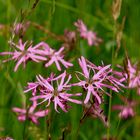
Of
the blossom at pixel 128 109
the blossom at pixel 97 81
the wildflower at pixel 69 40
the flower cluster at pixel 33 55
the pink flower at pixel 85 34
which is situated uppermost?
the pink flower at pixel 85 34

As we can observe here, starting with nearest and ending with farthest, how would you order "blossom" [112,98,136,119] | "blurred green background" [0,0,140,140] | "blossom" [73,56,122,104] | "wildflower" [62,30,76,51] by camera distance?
"blossom" [73,56,122,104]
"wildflower" [62,30,76,51]
"blurred green background" [0,0,140,140]
"blossom" [112,98,136,119]

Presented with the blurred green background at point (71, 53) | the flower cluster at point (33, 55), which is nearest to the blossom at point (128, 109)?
the blurred green background at point (71, 53)

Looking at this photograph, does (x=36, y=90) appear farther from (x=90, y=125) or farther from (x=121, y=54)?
(x=121, y=54)

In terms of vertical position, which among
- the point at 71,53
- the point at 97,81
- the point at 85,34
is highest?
the point at 85,34

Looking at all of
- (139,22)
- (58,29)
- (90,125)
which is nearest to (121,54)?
(139,22)

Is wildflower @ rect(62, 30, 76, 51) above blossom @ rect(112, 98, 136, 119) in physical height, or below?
above

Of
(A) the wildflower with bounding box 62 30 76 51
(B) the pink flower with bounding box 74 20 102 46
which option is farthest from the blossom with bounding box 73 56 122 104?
(B) the pink flower with bounding box 74 20 102 46

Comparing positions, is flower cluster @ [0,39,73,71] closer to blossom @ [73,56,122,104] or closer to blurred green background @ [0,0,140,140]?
blossom @ [73,56,122,104]

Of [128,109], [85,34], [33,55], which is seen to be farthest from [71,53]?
[33,55]

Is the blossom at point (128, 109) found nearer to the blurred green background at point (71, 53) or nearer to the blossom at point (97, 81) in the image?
the blurred green background at point (71, 53)

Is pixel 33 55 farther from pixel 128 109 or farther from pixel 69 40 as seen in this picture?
pixel 128 109

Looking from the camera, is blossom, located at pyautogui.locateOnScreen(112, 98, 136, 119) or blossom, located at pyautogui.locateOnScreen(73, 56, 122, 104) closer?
blossom, located at pyautogui.locateOnScreen(73, 56, 122, 104)

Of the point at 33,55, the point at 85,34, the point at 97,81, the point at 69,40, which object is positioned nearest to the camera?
the point at 97,81
